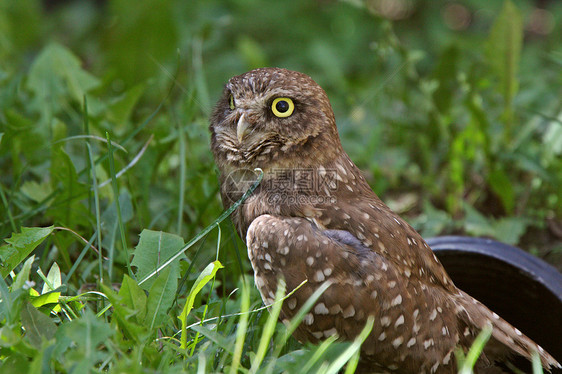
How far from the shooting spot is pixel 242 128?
8.34ft

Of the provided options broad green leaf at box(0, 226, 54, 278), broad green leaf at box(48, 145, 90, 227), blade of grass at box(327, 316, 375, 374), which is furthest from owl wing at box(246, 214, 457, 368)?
broad green leaf at box(48, 145, 90, 227)

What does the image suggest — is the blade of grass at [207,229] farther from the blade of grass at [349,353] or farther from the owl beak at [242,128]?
the blade of grass at [349,353]

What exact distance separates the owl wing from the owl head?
324mm

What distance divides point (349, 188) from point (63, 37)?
4617mm

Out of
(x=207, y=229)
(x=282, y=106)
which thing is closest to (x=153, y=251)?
(x=207, y=229)

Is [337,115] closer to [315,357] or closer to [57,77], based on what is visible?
[57,77]

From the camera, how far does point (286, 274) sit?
2322 mm

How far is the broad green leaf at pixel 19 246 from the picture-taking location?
7.59ft

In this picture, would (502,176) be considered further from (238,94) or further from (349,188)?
(238,94)

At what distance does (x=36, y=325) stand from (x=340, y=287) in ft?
3.47

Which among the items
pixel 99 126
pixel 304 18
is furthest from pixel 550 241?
pixel 304 18

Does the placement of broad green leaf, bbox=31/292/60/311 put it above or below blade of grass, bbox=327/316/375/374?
above

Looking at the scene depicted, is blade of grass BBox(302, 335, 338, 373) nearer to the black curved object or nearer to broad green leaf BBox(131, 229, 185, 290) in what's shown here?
broad green leaf BBox(131, 229, 185, 290)

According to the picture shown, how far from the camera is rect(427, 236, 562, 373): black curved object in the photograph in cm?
291
